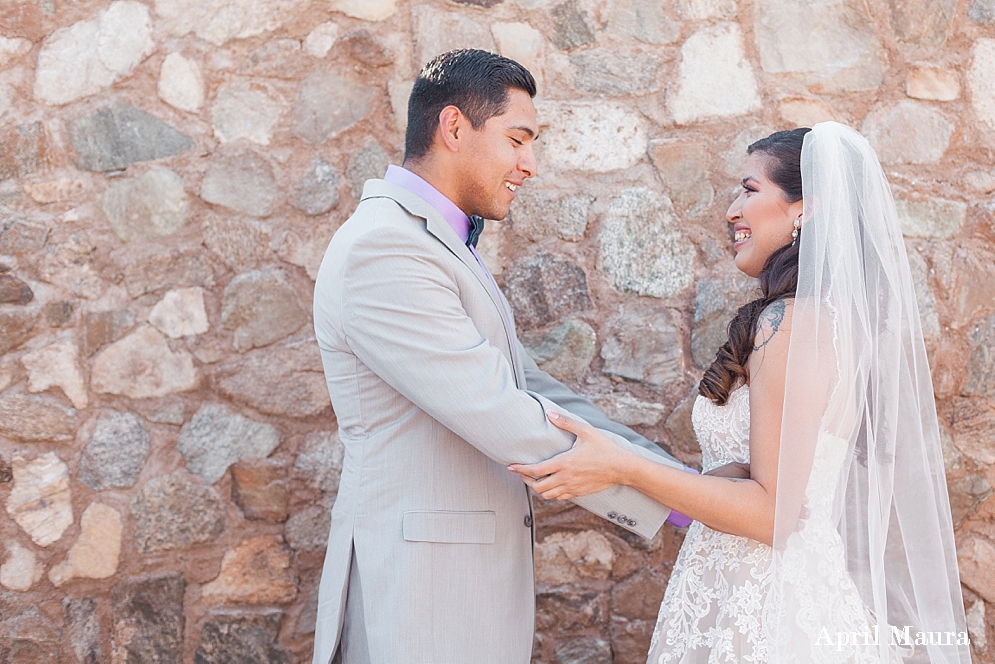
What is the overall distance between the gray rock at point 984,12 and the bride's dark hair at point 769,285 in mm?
1195

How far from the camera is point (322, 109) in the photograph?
2.75 m

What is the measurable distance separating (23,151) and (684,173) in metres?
2.18

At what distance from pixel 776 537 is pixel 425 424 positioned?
0.83 m

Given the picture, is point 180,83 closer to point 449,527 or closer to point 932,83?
point 449,527

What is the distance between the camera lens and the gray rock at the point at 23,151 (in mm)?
2645

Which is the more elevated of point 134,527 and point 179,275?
point 179,275

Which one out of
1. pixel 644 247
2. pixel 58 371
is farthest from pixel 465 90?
pixel 58 371

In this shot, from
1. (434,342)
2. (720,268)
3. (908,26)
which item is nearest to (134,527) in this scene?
(434,342)

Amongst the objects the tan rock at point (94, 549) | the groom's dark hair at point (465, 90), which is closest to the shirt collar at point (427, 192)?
the groom's dark hair at point (465, 90)

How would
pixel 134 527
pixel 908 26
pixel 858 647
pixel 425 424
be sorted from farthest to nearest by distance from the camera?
pixel 908 26, pixel 134 527, pixel 425 424, pixel 858 647

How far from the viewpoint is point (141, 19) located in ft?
8.85

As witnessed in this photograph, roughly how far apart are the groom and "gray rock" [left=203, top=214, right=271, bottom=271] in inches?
30.2

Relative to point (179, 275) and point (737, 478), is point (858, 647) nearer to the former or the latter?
point (737, 478)

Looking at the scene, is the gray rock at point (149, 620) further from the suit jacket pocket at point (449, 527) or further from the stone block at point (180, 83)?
the stone block at point (180, 83)
